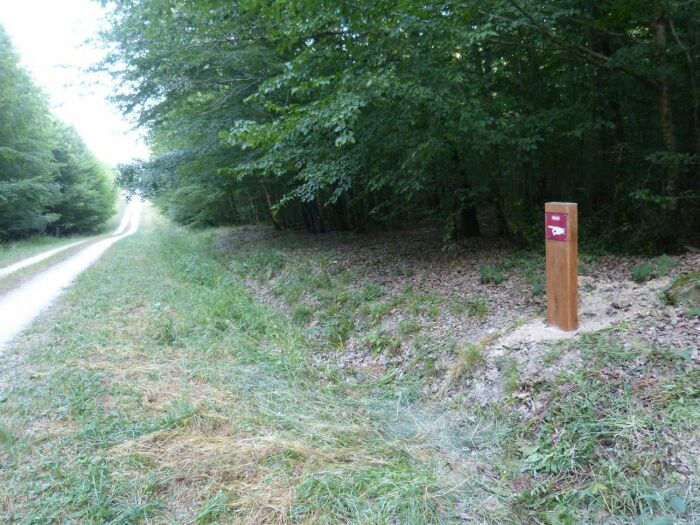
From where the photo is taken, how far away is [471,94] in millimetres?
6484

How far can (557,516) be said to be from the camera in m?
2.91

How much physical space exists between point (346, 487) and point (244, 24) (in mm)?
9401

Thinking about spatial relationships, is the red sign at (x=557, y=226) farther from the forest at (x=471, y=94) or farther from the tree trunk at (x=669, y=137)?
the tree trunk at (x=669, y=137)

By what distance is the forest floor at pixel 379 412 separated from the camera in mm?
2916

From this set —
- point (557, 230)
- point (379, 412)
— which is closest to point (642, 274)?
point (557, 230)

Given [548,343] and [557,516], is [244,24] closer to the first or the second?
[548,343]

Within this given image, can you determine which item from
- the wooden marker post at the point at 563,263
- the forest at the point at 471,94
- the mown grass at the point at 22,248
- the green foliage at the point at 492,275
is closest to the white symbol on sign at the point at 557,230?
the wooden marker post at the point at 563,263

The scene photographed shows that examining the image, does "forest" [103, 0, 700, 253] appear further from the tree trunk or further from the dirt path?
the dirt path

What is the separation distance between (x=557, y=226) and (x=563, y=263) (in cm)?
37

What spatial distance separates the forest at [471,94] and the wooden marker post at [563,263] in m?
2.35

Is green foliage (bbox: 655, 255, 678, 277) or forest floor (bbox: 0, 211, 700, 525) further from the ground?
green foliage (bbox: 655, 255, 678, 277)

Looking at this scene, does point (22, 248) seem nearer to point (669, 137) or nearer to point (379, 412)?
point (379, 412)

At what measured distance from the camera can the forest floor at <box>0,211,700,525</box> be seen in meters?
2.92

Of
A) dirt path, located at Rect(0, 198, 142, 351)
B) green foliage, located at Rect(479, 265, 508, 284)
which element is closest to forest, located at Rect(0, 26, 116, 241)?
dirt path, located at Rect(0, 198, 142, 351)
